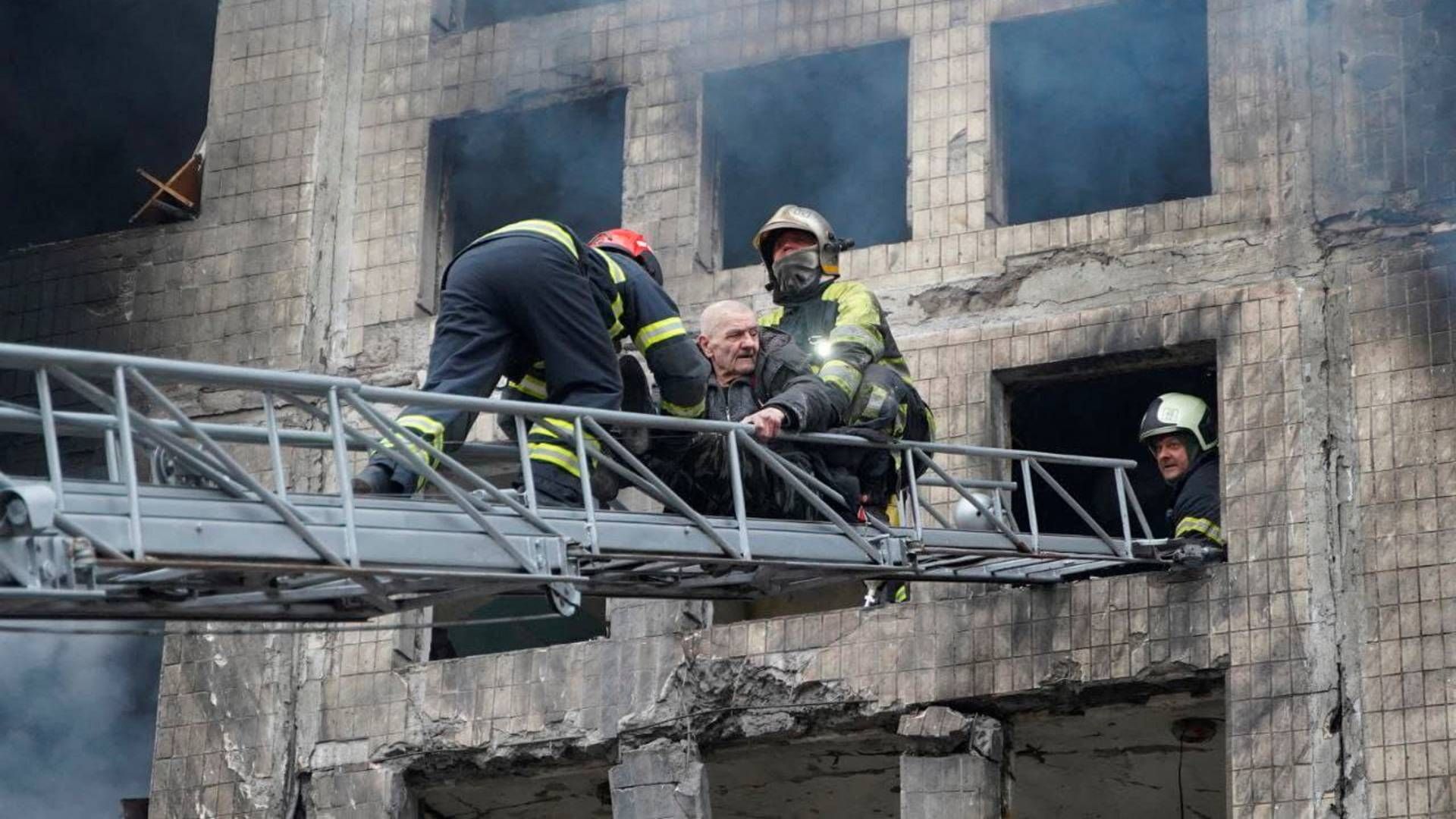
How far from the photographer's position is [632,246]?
11.9 m

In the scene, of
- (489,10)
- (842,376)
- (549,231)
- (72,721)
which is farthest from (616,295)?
(72,721)

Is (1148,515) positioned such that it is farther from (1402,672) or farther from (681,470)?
(681,470)

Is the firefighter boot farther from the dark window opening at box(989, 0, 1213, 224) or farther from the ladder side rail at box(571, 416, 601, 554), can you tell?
the dark window opening at box(989, 0, 1213, 224)

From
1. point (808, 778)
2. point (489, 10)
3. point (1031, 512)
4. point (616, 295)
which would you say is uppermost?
point (489, 10)

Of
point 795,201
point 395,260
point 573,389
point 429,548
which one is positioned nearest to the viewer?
point 429,548

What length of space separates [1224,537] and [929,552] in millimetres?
1873

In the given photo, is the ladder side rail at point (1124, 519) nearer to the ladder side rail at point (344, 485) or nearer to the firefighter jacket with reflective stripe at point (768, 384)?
the firefighter jacket with reflective stripe at point (768, 384)

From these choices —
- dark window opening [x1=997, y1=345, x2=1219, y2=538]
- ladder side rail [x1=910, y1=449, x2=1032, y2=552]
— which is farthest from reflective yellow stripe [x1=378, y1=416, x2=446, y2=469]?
dark window opening [x1=997, y1=345, x2=1219, y2=538]

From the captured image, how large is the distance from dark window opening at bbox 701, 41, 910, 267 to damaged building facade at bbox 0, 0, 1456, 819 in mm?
39

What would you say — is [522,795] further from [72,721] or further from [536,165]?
[72,721]

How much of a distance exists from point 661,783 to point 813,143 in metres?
4.00

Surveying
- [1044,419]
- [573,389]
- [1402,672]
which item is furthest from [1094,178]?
[573,389]

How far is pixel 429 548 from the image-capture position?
391 inches

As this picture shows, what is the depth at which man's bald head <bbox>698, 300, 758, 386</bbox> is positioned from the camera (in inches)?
474
